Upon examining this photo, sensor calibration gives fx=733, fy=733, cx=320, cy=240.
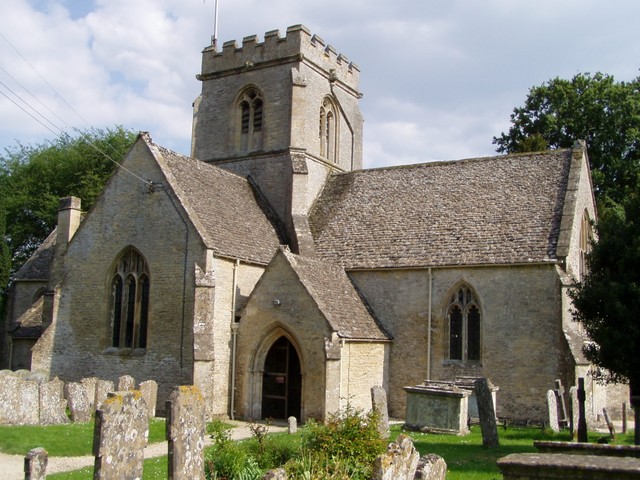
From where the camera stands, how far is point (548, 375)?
942 inches

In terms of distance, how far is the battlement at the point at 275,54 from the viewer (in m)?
32.4

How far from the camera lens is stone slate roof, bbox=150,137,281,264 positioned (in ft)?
83.7

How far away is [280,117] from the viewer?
32094 millimetres

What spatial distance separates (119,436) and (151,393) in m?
14.6

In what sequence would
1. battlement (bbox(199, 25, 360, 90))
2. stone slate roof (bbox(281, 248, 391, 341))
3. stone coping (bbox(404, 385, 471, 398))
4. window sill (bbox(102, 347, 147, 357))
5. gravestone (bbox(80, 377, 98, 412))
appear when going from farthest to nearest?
battlement (bbox(199, 25, 360, 90)), window sill (bbox(102, 347, 147, 357)), stone slate roof (bbox(281, 248, 391, 341)), gravestone (bbox(80, 377, 98, 412)), stone coping (bbox(404, 385, 471, 398))

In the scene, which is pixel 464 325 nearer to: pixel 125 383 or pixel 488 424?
pixel 488 424

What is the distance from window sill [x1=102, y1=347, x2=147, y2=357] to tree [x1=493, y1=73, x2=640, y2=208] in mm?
25177

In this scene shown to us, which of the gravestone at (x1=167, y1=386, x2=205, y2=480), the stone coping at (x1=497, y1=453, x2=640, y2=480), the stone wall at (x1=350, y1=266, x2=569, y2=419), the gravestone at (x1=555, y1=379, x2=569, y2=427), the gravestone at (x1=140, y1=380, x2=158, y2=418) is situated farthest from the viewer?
the stone wall at (x1=350, y1=266, x2=569, y2=419)

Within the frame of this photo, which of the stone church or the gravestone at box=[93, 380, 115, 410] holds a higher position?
the stone church

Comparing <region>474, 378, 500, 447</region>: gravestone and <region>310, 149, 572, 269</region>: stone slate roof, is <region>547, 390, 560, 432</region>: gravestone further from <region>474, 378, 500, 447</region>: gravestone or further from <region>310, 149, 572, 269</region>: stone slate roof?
<region>310, 149, 572, 269</region>: stone slate roof

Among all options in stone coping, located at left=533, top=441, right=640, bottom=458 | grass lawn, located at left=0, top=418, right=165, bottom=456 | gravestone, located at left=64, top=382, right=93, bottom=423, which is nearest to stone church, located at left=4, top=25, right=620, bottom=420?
gravestone, located at left=64, top=382, right=93, bottom=423

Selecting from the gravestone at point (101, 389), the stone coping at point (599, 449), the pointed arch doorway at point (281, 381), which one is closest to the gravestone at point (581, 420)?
the stone coping at point (599, 449)

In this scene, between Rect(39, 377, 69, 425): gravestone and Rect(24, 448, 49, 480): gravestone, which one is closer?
Rect(24, 448, 49, 480): gravestone

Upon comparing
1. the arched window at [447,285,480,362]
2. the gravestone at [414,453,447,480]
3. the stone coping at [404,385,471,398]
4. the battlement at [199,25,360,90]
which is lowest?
the gravestone at [414,453,447,480]
